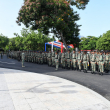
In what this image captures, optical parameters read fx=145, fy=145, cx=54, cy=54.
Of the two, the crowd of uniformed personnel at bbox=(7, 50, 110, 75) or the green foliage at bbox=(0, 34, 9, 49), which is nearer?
the crowd of uniformed personnel at bbox=(7, 50, 110, 75)

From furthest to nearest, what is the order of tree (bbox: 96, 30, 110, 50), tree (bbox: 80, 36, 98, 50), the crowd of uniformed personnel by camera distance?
tree (bbox: 80, 36, 98, 50), tree (bbox: 96, 30, 110, 50), the crowd of uniformed personnel

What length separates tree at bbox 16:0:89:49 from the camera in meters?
16.2

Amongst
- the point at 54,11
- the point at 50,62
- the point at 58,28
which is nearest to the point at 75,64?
the point at 50,62

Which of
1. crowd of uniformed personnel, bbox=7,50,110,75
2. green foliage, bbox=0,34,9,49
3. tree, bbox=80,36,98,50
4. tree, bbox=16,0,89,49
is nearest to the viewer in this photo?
crowd of uniformed personnel, bbox=7,50,110,75

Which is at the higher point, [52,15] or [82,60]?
[52,15]

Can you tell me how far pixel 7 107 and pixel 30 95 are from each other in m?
1.19

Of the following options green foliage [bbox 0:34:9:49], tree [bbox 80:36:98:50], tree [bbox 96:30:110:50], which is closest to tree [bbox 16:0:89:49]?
tree [bbox 96:30:110:50]

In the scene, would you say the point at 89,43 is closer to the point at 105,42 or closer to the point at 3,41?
the point at 105,42

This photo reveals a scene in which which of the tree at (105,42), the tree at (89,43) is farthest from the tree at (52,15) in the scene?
the tree at (89,43)

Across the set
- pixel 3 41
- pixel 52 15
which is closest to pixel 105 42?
pixel 52 15

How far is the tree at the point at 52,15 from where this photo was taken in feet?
53.1

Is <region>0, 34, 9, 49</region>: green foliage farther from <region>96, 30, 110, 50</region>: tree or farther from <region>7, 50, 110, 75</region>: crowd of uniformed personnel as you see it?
<region>7, 50, 110, 75</region>: crowd of uniformed personnel

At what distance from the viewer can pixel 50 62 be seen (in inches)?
613

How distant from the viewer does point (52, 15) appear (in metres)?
16.5
